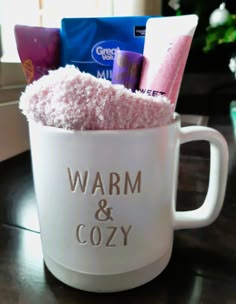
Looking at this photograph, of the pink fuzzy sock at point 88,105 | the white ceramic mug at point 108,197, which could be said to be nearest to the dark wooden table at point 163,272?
the white ceramic mug at point 108,197

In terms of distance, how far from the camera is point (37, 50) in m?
0.34

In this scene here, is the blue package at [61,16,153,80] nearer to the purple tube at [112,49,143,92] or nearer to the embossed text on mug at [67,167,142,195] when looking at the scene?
the purple tube at [112,49,143,92]

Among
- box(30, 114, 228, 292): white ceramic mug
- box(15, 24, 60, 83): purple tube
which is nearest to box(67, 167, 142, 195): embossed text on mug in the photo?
box(30, 114, 228, 292): white ceramic mug

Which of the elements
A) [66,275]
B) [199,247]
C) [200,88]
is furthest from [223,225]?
→ [200,88]

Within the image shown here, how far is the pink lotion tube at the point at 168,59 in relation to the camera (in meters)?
0.26

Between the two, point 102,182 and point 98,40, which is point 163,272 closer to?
point 102,182

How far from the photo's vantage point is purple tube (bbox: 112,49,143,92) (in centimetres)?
28

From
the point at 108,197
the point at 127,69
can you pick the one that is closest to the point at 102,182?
the point at 108,197

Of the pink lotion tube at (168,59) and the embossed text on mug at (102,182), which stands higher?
the pink lotion tube at (168,59)

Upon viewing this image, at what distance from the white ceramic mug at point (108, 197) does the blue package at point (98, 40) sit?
0.48 ft

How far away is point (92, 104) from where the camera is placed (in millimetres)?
195

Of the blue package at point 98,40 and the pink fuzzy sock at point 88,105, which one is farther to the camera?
the blue package at point 98,40

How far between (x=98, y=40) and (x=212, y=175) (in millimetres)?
196

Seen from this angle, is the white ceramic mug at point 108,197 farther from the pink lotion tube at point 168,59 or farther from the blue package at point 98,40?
the blue package at point 98,40
